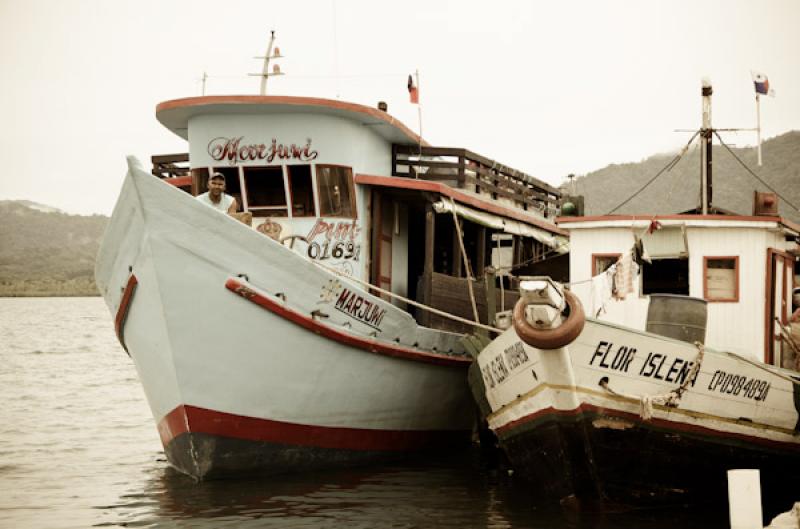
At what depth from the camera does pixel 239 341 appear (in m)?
10.9

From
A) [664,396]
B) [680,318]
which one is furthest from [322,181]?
[664,396]

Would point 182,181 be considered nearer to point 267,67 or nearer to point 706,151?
point 267,67

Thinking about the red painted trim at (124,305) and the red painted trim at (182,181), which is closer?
the red painted trim at (124,305)

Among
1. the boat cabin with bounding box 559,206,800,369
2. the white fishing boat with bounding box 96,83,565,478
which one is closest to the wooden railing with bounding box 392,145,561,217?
the white fishing boat with bounding box 96,83,565,478

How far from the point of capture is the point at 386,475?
12.7m

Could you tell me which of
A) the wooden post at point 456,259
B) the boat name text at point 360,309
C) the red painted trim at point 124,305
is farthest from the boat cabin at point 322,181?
the red painted trim at point 124,305

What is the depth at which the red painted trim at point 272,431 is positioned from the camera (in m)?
11.1

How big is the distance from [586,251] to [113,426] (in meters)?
10.6

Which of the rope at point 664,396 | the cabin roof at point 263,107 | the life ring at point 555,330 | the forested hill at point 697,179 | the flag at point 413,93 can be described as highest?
the forested hill at point 697,179

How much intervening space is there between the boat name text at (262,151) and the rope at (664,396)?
5.42m

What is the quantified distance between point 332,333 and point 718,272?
5.15m

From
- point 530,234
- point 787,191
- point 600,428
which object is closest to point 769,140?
point 787,191

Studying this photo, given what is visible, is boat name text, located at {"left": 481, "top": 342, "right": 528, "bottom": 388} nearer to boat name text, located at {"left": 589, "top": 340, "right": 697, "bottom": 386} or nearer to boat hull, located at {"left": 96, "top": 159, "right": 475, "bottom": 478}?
boat name text, located at {"left": 589, "top": 340, "right": 697, "bottom": 386}

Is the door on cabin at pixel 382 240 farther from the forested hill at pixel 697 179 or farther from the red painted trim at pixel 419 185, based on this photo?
the forested hill at pixel 697 179
